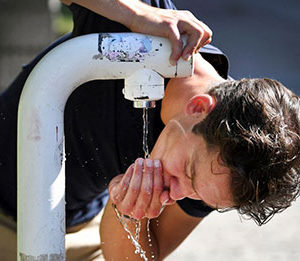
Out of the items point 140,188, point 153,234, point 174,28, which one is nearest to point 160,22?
point 174,28

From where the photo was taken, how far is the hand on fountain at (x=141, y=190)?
1.25 meters

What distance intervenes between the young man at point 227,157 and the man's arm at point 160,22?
133mm

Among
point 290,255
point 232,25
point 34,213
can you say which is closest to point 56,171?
point 34,213

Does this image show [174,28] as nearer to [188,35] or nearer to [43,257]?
[188,35]

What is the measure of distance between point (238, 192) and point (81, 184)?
0.65 metres

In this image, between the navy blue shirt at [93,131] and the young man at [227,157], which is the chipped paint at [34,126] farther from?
the navy blue shirt at [93,131]

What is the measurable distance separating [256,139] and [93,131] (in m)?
0.55

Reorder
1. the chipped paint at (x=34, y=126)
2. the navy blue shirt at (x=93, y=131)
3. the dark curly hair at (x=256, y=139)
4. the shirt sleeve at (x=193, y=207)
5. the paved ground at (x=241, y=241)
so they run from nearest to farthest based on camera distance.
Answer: the chipped paint at (x=34, y=126)
the dark curly hair at (x=256, y=139)
the navy blue shirt at (x=93, y=131)
the shirt sleeve at (x=193, y=207)
the paved ground at (x=241, y=241)

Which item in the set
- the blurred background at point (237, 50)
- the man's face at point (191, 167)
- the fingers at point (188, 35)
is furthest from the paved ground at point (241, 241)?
the fingers at point (188, 35)

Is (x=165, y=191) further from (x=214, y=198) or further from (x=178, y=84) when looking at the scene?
(x=178, y=84)

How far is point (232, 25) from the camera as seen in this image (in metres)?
3.83

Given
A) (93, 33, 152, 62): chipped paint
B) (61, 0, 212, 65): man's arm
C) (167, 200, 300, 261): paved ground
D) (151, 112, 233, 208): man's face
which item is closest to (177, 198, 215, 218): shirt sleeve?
(151, 112, 233, 208): man's face

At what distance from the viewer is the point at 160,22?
1.18 metres

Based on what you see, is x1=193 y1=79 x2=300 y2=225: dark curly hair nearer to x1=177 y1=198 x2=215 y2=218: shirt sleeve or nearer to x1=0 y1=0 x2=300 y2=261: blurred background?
x1=177 y1=198 x2=215 y2=218: shirt sleeve
